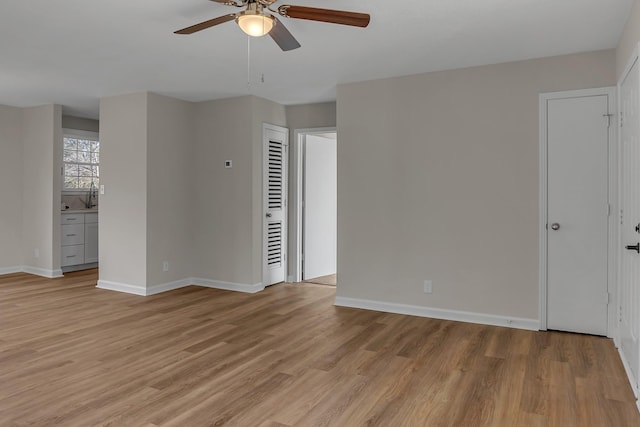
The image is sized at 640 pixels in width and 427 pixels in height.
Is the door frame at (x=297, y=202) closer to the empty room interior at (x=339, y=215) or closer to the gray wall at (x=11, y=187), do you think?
the empty room interior at (x=339, y=215)

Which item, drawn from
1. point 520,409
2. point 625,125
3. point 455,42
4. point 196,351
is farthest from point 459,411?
point 455,42

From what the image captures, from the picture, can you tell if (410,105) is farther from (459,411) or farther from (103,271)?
(103,271)

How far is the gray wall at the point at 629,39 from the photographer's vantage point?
2725 mm

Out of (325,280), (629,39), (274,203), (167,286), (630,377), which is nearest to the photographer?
(630,377)

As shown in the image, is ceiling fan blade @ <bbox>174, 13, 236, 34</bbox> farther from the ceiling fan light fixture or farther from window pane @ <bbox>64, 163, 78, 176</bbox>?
window pane @ <bbox>64, 163, 78, 176</bbox>

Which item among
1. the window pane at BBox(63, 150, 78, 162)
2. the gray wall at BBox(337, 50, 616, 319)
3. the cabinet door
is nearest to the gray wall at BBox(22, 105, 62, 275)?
the window pane at BBox(63, 150, 78, 162)

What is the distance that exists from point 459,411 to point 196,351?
1.96m

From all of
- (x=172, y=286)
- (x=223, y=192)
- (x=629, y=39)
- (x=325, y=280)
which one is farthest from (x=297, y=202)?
(x=629, y=39)

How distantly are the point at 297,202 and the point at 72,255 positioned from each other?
3655mm

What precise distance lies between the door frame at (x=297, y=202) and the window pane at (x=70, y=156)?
3.74m

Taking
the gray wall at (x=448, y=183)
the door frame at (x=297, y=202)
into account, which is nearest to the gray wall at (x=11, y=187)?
the door frame at (x=297, y=202)

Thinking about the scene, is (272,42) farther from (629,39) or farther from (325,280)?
(325,280)

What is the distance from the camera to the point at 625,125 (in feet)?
10.8

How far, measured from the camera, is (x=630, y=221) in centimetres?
302
